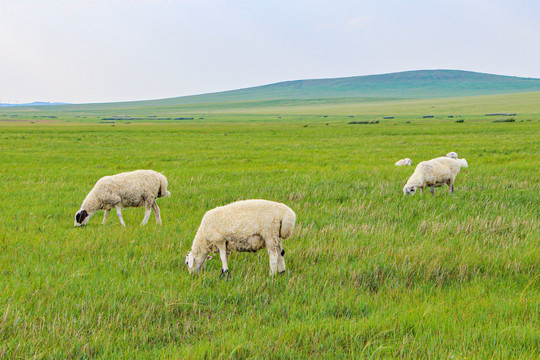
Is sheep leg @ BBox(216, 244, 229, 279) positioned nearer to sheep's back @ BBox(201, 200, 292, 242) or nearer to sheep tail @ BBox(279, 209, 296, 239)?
sheep's back @ BBox(201, 200, 292, 242)

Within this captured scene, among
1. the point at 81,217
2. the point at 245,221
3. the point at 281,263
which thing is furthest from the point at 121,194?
the point at 281,263

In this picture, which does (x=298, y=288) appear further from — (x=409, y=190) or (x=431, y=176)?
(x=431, y=176)

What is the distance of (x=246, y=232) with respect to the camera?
5.28 metres

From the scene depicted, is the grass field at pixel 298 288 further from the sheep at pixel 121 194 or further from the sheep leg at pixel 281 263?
the sheep at pixel 121 194

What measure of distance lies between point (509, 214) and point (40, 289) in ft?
27.7

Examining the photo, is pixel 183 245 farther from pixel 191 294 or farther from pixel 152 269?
pixel 191 294

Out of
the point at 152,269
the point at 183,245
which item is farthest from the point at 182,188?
the point at 152,269

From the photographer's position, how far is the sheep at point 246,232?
5246 millimetres

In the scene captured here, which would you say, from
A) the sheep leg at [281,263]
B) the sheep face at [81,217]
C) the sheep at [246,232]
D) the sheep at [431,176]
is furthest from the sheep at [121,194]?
the sheep at [431,176]

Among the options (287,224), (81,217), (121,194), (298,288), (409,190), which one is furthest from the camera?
(409,190)

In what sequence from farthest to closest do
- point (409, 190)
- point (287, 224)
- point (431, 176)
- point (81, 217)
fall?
point (431, 176)
point (409, 190)
point (81, 217)
point (287, 224)

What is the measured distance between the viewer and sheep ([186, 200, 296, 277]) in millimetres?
5246

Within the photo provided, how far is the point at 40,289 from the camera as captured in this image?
15.1ft

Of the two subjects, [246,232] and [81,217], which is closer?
[246,232]
